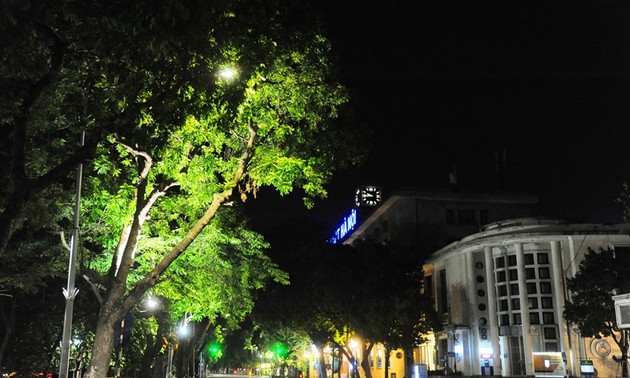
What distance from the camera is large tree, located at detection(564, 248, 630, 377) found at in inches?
1163

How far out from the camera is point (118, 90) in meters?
10.5

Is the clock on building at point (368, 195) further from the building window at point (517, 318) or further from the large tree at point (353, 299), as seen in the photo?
the building window at point (517, 318)

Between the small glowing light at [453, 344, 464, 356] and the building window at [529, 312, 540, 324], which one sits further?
the small glowing light at [453, 344, 464, 356]

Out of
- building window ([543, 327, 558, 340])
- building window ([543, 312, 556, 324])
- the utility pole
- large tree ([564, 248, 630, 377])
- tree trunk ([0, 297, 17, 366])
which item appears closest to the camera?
the utility pole

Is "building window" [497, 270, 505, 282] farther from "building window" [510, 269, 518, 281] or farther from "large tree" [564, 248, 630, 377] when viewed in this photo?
"large tree" [564, 248, 630, 377]

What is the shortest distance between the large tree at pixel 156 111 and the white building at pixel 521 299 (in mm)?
24121

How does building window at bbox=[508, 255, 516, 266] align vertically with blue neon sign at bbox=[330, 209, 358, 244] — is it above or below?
below

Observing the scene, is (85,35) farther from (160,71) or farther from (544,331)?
(544,331)

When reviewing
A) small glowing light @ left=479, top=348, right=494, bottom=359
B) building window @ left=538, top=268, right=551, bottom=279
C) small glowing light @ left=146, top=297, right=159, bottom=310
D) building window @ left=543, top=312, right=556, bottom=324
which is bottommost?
small glowing light @ left=479, top=348, right=494, bottom=359

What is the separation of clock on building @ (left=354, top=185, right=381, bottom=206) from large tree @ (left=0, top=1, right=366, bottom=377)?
143 ft

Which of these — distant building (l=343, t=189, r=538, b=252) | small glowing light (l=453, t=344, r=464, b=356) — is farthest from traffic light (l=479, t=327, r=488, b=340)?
distant building (l=343, t=189, r=538, b=252)

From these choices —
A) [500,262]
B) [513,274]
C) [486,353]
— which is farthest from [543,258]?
[486,353]

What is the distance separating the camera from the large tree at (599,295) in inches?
1163

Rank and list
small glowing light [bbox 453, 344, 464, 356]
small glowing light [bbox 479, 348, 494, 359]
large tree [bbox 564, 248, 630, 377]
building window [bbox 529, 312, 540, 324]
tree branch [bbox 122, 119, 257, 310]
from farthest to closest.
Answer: small glowing light [bbox 453, 344, 464, 356]
small glowing light [bbox 479, 348, 494, 359]
building window [bbox 529, 312, 540, 324]
large tree [bbox 564, 248, 630, 377]
tree branch [bbox 122, 119, 257, 310]
